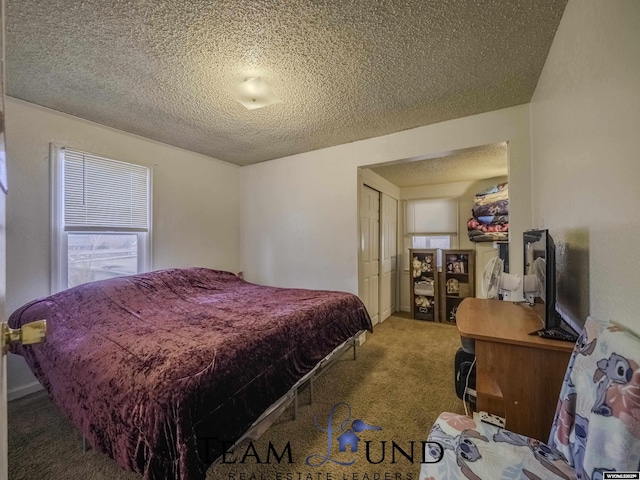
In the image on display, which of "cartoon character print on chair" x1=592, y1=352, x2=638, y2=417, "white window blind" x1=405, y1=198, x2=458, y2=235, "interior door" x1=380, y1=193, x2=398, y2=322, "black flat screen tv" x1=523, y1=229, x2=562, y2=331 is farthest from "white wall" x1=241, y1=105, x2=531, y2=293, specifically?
"white window blind" x1=405, y1=198, x2=458, y2=235

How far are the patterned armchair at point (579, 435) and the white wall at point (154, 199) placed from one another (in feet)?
10.3

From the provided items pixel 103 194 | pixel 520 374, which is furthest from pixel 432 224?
pixel 103 194

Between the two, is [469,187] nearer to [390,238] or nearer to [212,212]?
[390,238]

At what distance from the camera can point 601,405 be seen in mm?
752

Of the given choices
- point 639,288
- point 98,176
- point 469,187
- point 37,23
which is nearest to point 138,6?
point 37,23

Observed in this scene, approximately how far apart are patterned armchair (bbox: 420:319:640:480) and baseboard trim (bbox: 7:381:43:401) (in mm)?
3041

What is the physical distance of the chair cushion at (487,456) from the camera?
87 centimetres

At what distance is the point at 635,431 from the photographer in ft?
2.15

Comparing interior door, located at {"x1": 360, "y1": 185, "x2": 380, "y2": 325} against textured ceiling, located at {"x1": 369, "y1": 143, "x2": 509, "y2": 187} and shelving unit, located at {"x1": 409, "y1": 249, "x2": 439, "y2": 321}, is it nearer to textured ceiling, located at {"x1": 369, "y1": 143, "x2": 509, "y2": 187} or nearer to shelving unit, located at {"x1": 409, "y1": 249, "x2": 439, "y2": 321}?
textured ceiling, located at {"x1": 369, "y1": 143, "x2": 509, "y2": 187}

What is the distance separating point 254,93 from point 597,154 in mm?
2007

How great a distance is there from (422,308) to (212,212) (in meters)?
3.49

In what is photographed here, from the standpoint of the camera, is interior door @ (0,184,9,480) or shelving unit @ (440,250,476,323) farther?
shelving unit @ (440,250,476,323)

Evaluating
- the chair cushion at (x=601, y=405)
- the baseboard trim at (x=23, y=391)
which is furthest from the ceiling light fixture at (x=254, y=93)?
the baseboard trim at (x=23, y=391)

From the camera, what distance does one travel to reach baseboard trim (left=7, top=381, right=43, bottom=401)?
216 cm
